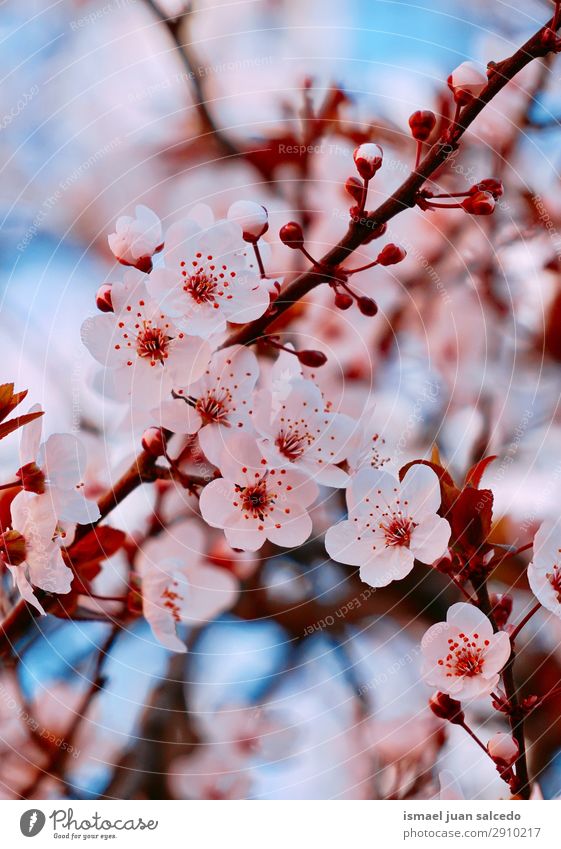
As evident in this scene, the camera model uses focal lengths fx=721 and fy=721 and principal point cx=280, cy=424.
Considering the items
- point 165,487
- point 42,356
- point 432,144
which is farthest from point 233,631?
point 432,144

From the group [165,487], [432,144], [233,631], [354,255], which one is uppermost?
[432,144]

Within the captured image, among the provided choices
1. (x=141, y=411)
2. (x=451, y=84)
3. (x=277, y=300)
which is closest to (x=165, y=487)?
(x=141, y=411)

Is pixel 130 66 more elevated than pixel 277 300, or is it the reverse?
pixel 130 66

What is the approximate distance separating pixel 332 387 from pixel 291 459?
0.10 meters

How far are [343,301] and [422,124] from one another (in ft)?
0.54

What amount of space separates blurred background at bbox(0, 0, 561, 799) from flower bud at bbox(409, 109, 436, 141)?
0.02 meters

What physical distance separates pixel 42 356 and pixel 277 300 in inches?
8.8

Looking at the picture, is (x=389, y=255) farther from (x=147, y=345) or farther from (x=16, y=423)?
(x=16, y=423)

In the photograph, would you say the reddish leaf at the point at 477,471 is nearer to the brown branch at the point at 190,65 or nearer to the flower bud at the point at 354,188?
the flower bud at the point at 354,188

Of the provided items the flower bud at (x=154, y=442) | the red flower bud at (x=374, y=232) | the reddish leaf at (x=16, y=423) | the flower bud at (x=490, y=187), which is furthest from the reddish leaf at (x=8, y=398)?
the flower bud at (x=490, y=187)

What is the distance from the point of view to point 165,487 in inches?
25.2

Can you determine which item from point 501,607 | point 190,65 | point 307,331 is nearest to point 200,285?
point 307,331

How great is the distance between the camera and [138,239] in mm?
580
